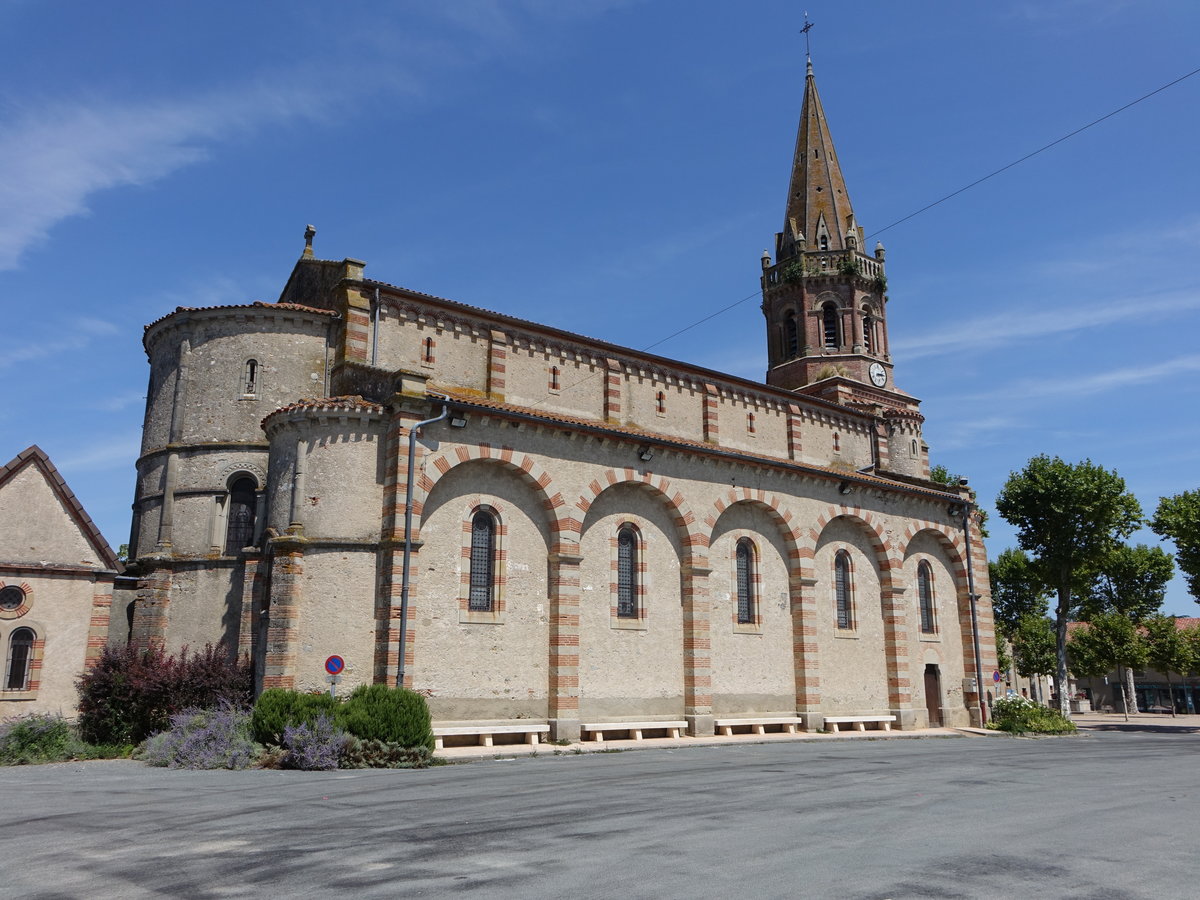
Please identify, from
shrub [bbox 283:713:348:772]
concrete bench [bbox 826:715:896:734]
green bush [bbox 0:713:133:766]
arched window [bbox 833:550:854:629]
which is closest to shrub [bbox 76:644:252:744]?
green bush [bbox 0:713:133:766]

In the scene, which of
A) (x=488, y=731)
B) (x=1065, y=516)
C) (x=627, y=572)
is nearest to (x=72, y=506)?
(x=488, y=731)

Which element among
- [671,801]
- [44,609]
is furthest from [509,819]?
[44,609]

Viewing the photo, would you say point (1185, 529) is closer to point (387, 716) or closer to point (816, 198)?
point (816, 198)

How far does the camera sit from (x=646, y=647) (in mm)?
24953

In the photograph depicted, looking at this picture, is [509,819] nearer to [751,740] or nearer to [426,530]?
[426,530]

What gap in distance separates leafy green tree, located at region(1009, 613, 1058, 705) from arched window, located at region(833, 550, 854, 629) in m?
36.0

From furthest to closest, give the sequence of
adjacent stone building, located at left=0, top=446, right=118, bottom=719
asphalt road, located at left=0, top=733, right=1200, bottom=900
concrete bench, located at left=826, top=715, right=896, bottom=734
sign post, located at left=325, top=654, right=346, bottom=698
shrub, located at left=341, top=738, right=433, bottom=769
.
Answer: concrete bench, located at left=826, top=715, right=896, bottom=734 → adjacent stone building, located at left=0, top=446, right=118, bottom=719 → sign post, located at left=325, top=654, right=346, bottom=698 → shrub, located at left=341, top=738, right=433, bottom=769 → asphalt road, located at left=0, top=733, right=1200, bottom=900

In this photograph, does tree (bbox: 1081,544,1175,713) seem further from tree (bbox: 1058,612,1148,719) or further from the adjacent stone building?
the adjacent stone building

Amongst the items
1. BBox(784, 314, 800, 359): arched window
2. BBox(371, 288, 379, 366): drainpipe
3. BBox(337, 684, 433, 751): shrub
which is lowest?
BBox(337, 684, 433, 751): shrub

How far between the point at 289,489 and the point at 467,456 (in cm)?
439

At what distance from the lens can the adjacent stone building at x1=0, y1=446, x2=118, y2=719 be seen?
819 inches

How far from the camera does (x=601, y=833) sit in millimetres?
10070

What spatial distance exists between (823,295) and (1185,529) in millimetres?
21626

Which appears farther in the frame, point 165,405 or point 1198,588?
point 1198,588
